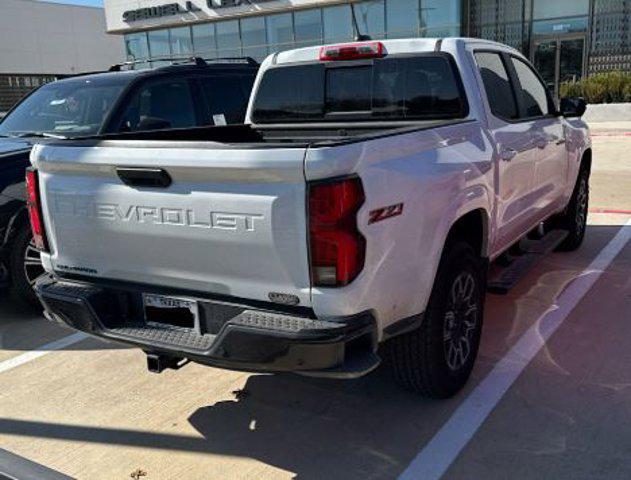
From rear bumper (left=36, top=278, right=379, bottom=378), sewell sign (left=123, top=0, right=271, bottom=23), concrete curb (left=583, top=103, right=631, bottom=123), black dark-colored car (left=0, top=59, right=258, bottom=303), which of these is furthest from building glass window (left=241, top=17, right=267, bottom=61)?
rear bumper (left=36, top=278, right=379, bottom=378)

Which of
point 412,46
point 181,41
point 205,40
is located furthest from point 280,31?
point 412,46

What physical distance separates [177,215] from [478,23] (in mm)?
22838

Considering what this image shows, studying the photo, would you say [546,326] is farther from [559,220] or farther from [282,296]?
[282,296]

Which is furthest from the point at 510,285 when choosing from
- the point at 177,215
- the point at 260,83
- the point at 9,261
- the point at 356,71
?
the point at 9,261

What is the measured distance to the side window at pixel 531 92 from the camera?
5055mm

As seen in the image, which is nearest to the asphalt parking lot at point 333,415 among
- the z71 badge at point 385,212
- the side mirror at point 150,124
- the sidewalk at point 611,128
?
the z71 badge at point 385,212

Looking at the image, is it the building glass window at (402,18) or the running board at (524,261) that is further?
the building glass window at (402,18)

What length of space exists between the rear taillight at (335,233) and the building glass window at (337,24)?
76.0ft

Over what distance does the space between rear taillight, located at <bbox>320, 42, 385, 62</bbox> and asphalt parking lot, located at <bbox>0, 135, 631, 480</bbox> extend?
2.11 meters

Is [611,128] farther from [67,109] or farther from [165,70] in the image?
[67,109]

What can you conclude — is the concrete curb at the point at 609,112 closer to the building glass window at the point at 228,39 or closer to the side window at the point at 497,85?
the building glass window at the point at 228,39

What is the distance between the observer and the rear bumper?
8.90 ft

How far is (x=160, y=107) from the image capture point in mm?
6273

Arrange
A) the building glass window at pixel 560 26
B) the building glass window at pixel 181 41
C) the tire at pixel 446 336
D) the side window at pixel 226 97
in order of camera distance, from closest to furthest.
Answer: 1. the tire at pixel 446 336
2. the side window at pixel 226 97
3. the building glass window at pixel 560 26
4. the building glass window at pixel 181 41
